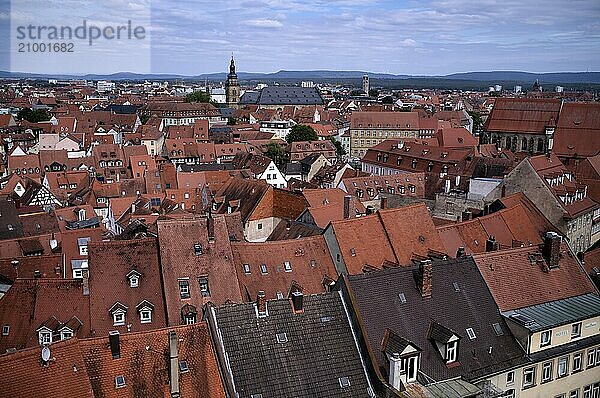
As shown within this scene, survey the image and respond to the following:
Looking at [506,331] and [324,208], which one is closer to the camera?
[506,331]

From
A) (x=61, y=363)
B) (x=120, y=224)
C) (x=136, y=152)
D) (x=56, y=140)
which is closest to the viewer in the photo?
(x=61, y=363)

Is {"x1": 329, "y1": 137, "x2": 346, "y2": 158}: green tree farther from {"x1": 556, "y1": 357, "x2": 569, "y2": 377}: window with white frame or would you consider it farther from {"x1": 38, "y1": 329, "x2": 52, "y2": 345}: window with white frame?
{"x1": 556, "y1": 357, "x2": 569, "y2": 377}: window with white frame

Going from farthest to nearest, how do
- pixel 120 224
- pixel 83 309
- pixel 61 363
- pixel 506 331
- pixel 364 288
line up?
pixel 120 224 → pixel 83 309 → pixel 506 331 → pixel 364 288 → pixel 61 363

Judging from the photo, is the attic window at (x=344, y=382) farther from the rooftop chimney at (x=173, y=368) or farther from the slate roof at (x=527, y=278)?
the slate roof at (x=527, y=278)

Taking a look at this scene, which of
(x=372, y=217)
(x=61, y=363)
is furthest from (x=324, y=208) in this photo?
(x=61, y=363)

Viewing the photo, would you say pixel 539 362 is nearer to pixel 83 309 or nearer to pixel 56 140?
pixel 83 309

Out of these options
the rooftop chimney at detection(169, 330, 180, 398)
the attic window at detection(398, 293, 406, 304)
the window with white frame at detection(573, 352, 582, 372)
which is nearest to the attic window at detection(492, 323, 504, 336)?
the window with white frame at detection(573, 352, 582, 372)
